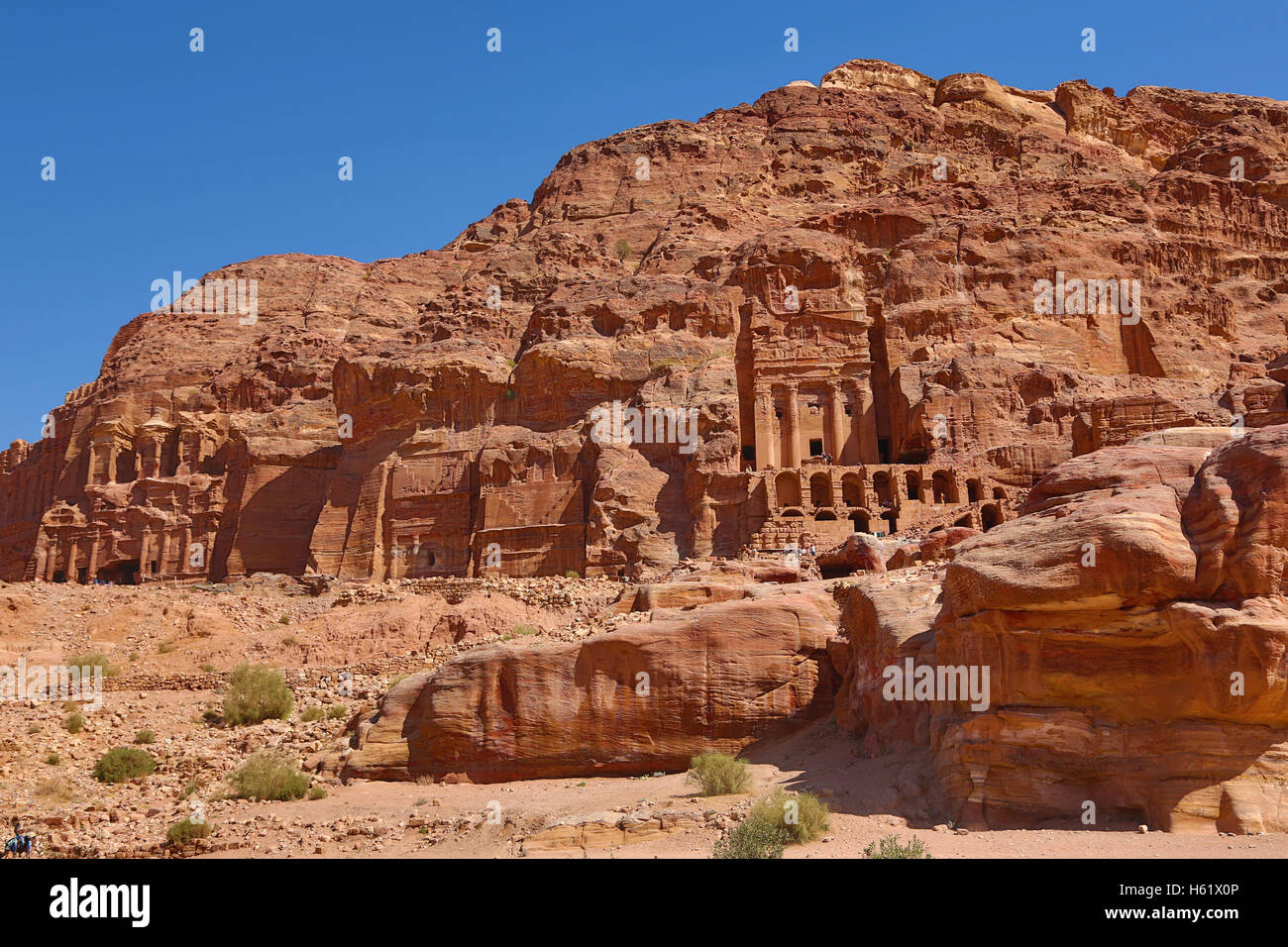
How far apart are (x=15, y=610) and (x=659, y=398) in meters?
28.0

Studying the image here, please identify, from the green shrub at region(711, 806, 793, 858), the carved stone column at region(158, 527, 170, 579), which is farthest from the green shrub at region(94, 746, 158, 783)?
the carved stone column at region(158, 527, 170, 579)

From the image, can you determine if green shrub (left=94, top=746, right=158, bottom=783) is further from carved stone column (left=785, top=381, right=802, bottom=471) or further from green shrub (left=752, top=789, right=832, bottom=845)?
carved stone column (left=785, top=381, right=802, bottom=471)

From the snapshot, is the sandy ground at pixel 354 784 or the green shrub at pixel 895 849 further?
the sandy ground at pixel 354 784

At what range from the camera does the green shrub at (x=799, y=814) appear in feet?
60.4

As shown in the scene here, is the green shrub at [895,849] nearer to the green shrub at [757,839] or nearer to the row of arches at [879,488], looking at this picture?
the green shrub at [757,839]

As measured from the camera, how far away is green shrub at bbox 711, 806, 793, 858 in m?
17.4

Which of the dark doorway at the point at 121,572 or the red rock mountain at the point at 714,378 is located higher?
the red rock mountain at the point at 714,378

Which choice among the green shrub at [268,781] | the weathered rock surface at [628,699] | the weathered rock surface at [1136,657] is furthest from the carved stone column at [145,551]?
the weathered rock surface at [1136,657]

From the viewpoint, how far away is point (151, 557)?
66.3m

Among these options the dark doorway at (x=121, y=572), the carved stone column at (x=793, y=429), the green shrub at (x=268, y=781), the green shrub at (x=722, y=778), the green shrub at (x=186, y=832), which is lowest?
the green shrub at (x=186, y=832)

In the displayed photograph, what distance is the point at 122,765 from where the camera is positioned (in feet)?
92.2

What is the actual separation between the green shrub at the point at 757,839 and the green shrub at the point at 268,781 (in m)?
11.2

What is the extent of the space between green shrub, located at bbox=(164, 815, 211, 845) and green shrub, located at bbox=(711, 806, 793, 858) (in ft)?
34.7
